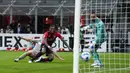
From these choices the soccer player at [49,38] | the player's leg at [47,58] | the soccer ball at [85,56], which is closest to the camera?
the soccer ball at [85,56]

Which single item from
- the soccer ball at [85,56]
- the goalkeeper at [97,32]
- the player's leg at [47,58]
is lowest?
the player's leg at [47,58]

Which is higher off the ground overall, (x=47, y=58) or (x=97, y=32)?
(x=97, y=32)

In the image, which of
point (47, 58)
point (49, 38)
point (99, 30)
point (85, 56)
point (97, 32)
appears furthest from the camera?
point (47, 58)

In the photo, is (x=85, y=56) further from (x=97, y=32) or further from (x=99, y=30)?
(x=99, y=30)

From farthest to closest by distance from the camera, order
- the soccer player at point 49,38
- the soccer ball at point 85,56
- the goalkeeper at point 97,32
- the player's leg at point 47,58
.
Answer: the player's leg at point 47,58, the soccer player at point 49,38, the goalkeeper at point 97,32, the soccer ball at point 85,56

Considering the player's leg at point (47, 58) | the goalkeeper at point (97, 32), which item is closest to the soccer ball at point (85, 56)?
the goalkeeper at point (97, 32)

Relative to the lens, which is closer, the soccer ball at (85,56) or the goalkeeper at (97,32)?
the soccer ball at (85,56)

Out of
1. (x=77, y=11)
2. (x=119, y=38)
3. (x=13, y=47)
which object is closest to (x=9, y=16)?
(x=13, y=47)

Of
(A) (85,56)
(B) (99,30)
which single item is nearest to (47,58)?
(A) (85,56)

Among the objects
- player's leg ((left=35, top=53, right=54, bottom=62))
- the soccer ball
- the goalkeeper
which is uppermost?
the goalkeeper

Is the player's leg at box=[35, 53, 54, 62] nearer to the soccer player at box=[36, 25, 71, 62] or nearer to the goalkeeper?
the soccer player at box=[36, 25, 71, 62]

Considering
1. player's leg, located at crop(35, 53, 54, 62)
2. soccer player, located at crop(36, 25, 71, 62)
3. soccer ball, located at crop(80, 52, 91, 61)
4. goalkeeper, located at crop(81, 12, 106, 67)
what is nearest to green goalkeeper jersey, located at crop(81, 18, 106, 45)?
goalkeeper, located at crop(81, 12, 106, 67)

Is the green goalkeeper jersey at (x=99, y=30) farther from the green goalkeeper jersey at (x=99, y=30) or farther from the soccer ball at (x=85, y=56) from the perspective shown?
the soccer ball at (x=85, y=56)

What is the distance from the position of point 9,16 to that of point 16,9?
53.2 inches
